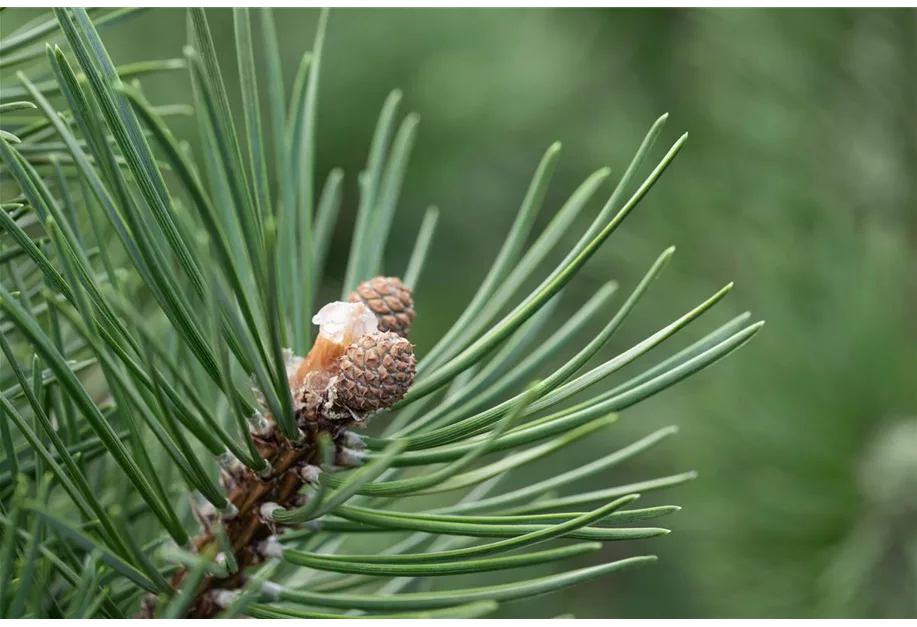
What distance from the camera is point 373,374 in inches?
11.1

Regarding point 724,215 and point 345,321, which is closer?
point 345,321

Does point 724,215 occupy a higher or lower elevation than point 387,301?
higher

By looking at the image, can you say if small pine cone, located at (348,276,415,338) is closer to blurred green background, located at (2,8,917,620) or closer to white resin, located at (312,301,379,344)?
white resin, located at (312,301,379,344)

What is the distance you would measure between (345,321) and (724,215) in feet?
2.64

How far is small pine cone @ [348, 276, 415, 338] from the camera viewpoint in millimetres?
328

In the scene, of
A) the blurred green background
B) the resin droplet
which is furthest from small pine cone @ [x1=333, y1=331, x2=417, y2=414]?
the blurred green background

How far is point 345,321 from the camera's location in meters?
0.30

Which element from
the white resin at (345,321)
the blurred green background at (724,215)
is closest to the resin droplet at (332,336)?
the white resin at (345,321)

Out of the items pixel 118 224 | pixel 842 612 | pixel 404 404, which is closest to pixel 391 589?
pixel 404 404

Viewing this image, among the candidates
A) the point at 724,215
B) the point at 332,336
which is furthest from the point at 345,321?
the point at 724,215

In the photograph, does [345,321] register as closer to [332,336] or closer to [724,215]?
[332,336]

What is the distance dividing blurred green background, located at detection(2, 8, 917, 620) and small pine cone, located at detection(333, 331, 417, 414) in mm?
400

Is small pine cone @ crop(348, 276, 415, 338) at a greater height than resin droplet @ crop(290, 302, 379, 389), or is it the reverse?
small pine cone @ crop(348, 276, 415, 338)

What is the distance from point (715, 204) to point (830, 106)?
161 millimetres
